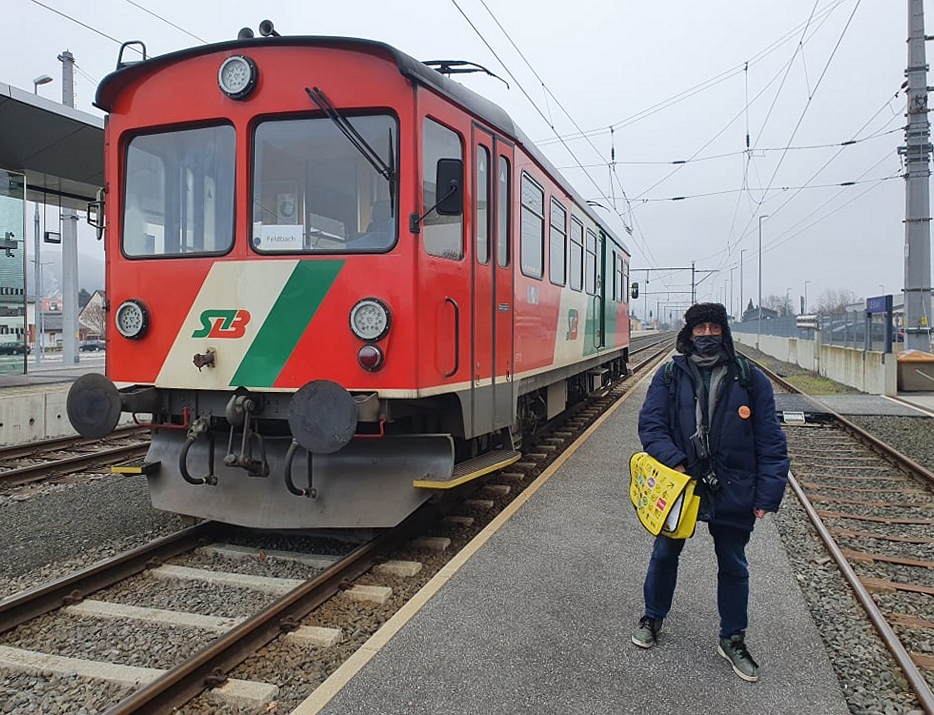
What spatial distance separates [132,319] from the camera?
17.3ft

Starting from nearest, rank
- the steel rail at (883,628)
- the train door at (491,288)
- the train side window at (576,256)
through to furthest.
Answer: the steel rail at (883,628), the train door at (491,288), the train side window at (576,256)

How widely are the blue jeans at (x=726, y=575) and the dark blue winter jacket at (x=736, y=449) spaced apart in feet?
0.33

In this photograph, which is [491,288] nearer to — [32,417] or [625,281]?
[32,417]

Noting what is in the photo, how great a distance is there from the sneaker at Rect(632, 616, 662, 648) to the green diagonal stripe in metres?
2.79

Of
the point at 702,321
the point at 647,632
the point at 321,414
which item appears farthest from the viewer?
the point at 321,414

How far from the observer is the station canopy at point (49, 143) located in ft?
34.8

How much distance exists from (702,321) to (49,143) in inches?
461

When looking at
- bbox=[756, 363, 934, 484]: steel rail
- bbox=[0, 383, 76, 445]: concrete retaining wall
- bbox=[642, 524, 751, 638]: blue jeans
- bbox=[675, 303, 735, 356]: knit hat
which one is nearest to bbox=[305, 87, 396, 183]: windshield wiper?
bbox=[675, 303, 735, 356]: knit hat

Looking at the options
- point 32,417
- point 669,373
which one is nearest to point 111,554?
point 669,373

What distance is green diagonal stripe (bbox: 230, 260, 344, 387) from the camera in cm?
488

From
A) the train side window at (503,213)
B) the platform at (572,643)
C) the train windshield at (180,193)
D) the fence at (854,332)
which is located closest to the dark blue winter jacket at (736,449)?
the platform at (572,643)

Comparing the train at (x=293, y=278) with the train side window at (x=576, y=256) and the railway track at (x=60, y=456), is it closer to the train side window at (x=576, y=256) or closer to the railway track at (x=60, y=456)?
the railway track at (x=60, y=456)

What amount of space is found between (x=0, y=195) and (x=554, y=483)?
33.7 feet

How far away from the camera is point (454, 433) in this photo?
5.53 meters
